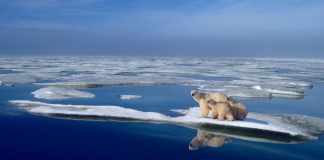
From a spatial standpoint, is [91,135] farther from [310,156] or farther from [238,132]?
[310,156]

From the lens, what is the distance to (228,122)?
27.9ft

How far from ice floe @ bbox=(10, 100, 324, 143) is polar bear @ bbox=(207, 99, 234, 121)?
0.13 m

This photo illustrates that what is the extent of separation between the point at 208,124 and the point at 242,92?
5.85 m

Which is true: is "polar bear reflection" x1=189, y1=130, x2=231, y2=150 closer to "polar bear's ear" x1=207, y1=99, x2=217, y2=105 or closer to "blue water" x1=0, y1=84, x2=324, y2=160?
"blue water" x1=0, y1=84, x2=324, y2=160

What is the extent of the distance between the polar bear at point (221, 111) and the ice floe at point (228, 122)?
0.44 feet

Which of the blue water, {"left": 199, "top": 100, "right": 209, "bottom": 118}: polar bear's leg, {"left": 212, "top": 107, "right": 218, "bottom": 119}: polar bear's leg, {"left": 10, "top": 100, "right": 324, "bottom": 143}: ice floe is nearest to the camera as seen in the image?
the blue water

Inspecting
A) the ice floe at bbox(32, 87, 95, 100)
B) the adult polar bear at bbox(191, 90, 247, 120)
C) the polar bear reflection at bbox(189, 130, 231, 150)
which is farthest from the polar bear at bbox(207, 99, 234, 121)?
the ice floe at bbox(32, 87, 95, 100)

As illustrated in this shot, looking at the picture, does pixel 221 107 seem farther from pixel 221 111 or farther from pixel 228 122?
pixel 228 122

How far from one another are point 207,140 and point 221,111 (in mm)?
1193

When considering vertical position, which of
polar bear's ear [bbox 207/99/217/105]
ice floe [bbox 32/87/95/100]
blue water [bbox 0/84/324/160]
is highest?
polar bear's ear [bbox 207/99/217/105]

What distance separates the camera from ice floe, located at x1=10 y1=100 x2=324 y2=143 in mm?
8016

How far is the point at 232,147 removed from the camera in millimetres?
7223

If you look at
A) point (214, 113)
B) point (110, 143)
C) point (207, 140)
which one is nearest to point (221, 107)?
point (214, 113)

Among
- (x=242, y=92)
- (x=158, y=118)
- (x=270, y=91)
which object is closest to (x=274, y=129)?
(x=158, y=118)
